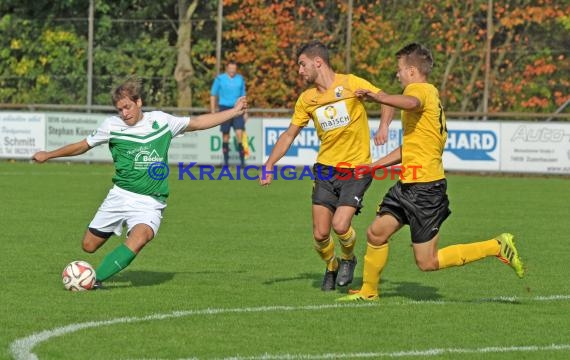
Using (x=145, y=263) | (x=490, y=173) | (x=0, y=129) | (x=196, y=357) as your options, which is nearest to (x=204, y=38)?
(x=0, y=129)

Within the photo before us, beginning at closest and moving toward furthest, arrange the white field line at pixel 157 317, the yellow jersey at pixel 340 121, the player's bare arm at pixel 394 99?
the white field line at pixel 157 317
the player's bare arm at pixel 394 99
the yellow jersey at pixel 340 121

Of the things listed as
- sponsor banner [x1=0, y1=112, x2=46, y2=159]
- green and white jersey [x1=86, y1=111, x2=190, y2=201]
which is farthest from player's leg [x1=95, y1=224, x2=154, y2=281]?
sponsor banner [x1=0, y1=112, x2=46, y2=159]

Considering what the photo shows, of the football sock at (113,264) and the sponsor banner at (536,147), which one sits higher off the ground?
the sponsor banner at (536,147)

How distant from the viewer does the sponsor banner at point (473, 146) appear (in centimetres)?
2323

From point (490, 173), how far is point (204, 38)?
7.87 m

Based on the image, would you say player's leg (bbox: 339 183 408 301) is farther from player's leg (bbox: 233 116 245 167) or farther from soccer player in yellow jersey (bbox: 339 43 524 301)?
player's leg (bbox: 233 116 245 167)

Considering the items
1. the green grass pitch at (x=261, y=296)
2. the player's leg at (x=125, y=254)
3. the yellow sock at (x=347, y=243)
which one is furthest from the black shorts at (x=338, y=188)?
the player's leg at (x=125, y=254)

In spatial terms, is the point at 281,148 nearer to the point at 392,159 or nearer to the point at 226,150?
the point at 392,159

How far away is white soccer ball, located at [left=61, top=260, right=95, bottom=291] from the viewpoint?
9.16 meters

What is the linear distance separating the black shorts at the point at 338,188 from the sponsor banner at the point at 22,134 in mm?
16299

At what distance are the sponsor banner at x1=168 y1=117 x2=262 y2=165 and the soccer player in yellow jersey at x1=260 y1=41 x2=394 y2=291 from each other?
14928 millimetres

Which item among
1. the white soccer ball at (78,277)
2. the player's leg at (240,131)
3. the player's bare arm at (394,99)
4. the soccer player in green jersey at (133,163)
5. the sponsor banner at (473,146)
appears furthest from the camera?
the player's leg at (240,131)

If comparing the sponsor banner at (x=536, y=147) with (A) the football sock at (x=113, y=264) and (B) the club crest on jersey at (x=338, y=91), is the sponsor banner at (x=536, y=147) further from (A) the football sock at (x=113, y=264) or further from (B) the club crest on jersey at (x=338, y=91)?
(A) the football sock at (x=113, y=264)

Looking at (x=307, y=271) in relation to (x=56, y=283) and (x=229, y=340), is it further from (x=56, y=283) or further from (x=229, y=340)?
(x=229, y=340)
